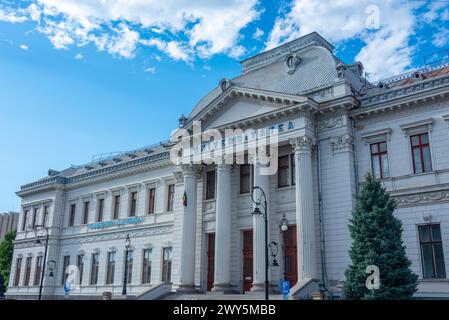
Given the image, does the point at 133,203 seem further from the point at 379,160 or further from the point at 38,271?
the point at 379,160

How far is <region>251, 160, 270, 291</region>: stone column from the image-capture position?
81.4 ft

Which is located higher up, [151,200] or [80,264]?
[151,200]

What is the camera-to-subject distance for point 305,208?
24453 millimetres

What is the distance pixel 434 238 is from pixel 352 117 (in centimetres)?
753

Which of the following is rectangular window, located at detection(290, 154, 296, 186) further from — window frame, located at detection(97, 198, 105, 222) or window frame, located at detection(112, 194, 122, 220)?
window frame, located at detection(97, 198, 105, 222)

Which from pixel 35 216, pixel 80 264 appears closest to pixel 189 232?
pixel 80 264

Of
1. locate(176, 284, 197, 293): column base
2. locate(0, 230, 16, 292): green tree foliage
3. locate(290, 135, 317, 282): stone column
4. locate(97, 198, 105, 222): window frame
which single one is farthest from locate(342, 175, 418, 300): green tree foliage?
locate(0, 230, 16, 292): green tree foliage

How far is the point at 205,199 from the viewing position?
30938mm

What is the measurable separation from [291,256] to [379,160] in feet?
23.0

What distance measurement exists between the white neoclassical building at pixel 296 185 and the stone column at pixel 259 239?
60 mm

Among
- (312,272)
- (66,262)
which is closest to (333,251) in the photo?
(312,272)

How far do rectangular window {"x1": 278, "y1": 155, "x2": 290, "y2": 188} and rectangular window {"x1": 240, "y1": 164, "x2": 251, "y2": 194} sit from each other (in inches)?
88.3

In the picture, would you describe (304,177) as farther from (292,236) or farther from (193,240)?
→ (193,240)

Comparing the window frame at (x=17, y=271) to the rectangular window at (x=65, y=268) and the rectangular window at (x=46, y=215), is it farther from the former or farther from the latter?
the rectangular window at (x=65, y=268)
